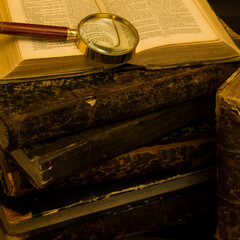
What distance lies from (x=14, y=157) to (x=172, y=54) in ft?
1.61

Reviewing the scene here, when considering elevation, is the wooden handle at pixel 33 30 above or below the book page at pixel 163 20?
above

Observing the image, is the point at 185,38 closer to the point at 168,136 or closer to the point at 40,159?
the point at 168,136

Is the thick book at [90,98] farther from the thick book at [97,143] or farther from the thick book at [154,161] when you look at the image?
the thick book at [154,161]

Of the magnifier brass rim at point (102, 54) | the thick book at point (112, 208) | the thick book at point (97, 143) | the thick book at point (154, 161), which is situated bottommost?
the thick book at point (112, 208)

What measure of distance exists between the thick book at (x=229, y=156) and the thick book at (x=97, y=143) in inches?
7.5

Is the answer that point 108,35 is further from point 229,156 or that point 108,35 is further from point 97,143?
point 229,156

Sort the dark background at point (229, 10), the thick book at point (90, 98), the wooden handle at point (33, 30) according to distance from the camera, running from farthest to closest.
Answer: the dark background at point (229, 10) < the wooden handle at point (33, 30) < the thick book at point (90, 98)

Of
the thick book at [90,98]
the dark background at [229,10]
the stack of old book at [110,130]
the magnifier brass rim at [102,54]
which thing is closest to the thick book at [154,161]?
the stack of old book at [110,130]

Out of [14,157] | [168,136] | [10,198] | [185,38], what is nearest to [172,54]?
[185,38]

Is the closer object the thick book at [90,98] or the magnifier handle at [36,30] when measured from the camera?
the thick book at [90,98]

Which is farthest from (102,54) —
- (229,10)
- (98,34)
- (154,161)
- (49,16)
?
(229,10)

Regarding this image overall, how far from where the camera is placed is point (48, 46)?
39.4 inches

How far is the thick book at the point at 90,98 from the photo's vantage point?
0.87 metres

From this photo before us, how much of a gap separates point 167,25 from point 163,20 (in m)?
0.02
